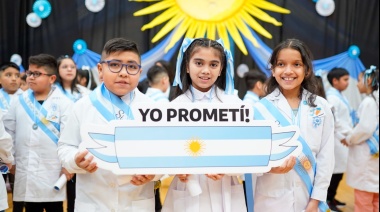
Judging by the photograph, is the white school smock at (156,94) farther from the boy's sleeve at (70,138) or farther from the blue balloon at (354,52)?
the blue balloon at (354,52)

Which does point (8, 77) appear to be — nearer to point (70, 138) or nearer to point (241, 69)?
point (70, 138)

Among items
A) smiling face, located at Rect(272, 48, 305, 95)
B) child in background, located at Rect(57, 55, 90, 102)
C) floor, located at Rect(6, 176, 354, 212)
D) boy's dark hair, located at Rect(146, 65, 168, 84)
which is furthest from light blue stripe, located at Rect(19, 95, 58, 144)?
floor, located at Rect(6, 176, 354, 212)

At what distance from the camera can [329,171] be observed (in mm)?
1794

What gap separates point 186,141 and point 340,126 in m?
3.21

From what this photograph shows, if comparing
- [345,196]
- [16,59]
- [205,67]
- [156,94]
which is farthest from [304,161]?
[16,59]

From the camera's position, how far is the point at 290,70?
5.95ft

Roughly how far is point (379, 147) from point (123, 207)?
267 cm

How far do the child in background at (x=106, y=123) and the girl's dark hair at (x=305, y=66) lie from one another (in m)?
0.67

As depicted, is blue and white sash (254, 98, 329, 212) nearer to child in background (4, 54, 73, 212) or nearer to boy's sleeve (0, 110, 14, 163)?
boy's sleeve (0, 110, 14, 163)

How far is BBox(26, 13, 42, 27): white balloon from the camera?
19.4ft

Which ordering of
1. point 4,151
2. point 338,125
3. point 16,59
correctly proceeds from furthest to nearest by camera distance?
point 16,59
point 338,125
point 4,151

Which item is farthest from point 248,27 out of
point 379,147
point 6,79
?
point 6,79

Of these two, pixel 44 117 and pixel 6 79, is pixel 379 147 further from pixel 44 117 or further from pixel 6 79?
pixel 6 79

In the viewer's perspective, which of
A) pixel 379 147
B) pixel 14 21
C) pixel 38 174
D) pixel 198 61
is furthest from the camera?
pixel 14 21
